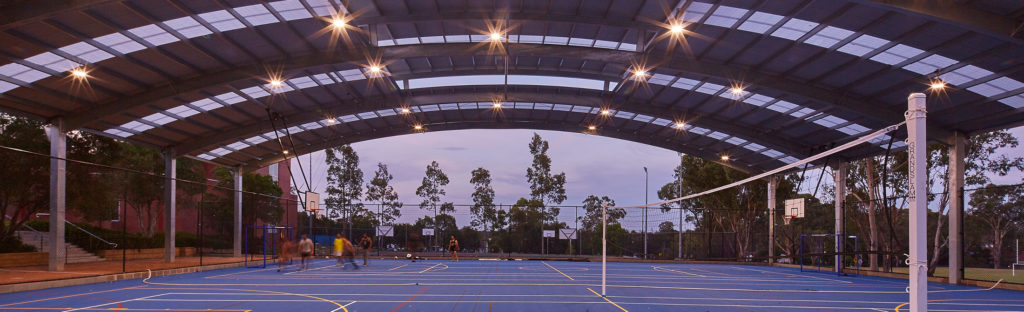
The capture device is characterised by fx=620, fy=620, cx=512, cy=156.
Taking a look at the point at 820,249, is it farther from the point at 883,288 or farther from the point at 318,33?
the point at 318,33

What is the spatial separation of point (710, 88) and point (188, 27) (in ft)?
69.0

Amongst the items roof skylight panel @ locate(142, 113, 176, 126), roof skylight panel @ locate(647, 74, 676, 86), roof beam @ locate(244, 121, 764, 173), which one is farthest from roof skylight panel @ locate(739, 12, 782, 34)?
roof skylight panel @ locate(142, 113, 176, 126)

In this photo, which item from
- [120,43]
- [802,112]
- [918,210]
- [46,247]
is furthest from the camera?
[46,247]

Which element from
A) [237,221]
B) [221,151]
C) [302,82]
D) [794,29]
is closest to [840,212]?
[794,29]

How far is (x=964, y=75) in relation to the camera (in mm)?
21172

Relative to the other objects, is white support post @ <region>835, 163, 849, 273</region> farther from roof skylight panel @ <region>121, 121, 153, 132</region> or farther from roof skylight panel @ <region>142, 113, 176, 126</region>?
roof skylight panel @ <region>121, 121, 153, 132</region>

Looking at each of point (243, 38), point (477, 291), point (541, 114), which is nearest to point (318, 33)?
point (243, 38)

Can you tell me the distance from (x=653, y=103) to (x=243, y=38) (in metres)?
19.9

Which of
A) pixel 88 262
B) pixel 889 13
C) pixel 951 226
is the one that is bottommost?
pixel 88 262

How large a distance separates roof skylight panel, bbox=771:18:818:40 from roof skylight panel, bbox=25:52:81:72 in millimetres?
23205

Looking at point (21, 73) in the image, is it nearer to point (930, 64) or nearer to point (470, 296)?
point (470, 296)

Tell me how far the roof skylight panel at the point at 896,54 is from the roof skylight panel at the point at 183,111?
27.9m

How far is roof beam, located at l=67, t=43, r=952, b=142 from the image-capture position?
2347cm

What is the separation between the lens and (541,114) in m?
37.1
